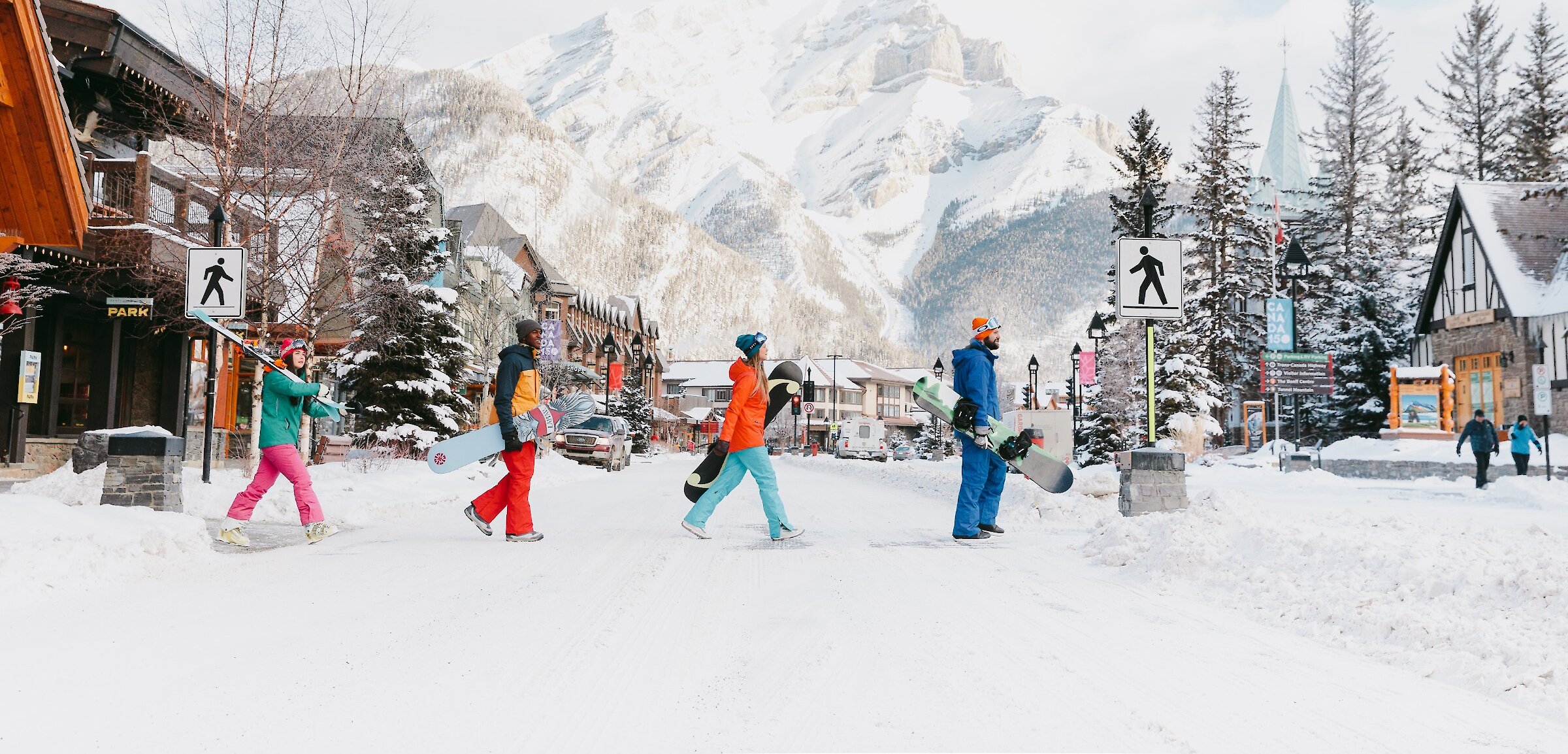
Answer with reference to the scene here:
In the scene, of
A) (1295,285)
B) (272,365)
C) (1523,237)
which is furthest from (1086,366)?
(272,365)

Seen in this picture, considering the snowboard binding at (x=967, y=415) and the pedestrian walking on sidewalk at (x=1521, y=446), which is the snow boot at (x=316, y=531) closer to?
the snowboard binding at (x=967, y=415)

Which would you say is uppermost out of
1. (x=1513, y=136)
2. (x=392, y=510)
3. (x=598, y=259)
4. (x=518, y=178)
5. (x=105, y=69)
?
(x=518, y=178)

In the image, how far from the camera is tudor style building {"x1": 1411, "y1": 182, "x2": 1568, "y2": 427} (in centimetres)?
3306

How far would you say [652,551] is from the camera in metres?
9.05

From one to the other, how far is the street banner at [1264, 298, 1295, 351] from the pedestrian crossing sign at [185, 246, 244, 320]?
107 feet

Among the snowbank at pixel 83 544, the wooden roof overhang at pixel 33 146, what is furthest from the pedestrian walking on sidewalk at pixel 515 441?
the wooden roof overhang at pixel 33 146

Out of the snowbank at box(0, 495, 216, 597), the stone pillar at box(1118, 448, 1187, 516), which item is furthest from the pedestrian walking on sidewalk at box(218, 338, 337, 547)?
the stone pillar at box(1118, 448, 1187, 516)

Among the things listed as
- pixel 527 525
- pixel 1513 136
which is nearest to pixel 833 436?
pixel 1513 136

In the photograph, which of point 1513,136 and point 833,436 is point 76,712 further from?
point 833,436

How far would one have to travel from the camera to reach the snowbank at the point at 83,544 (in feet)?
21.7

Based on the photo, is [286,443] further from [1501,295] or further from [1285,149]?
[1285,149]

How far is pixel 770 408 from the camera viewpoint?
32.7ft

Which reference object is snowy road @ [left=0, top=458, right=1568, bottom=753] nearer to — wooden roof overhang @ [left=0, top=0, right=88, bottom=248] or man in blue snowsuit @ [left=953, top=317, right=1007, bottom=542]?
man in blue snowsuit @ [left=953, top=317, right=1007, bottom=542]

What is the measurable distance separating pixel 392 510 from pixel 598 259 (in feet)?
594
